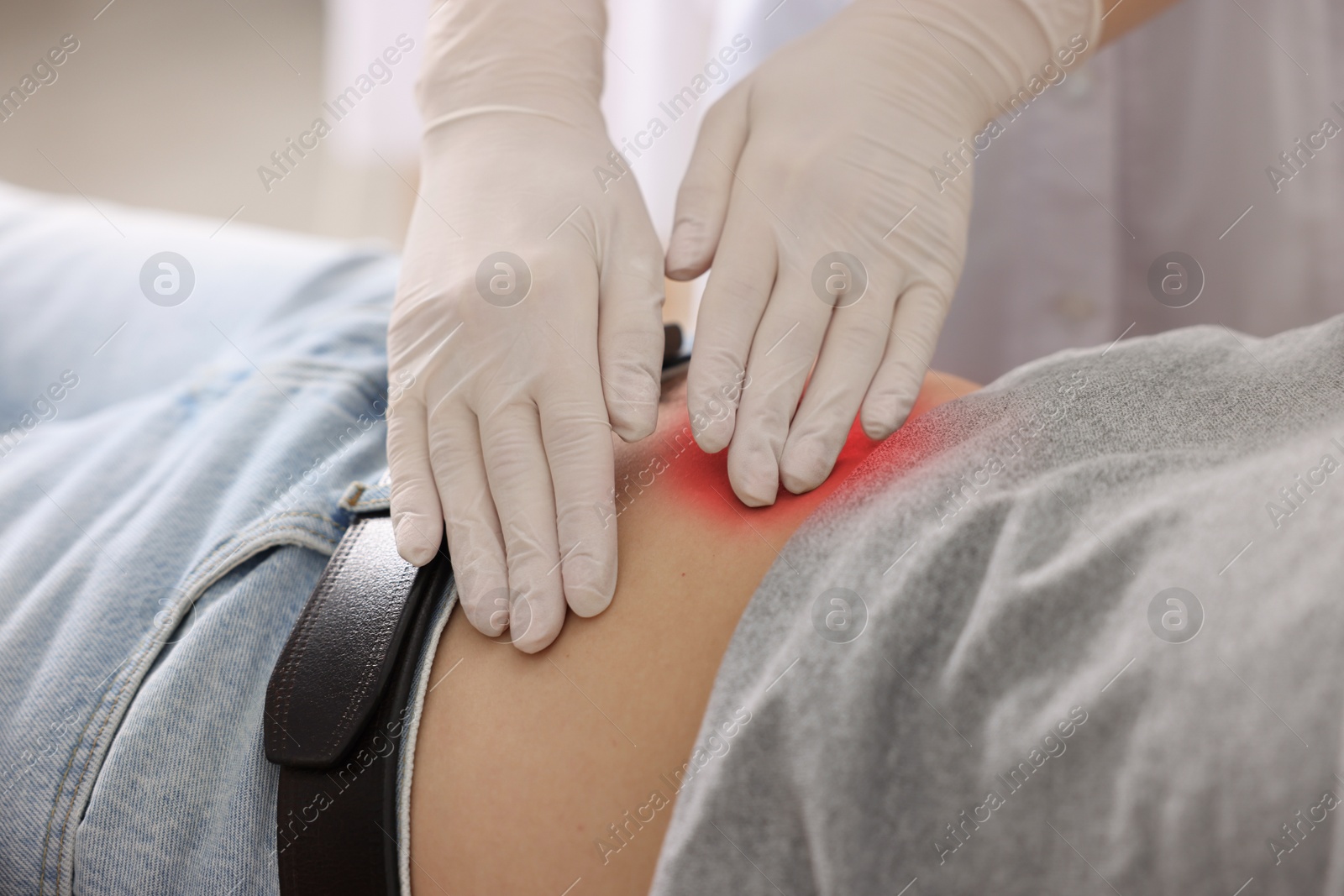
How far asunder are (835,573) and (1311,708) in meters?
0.29

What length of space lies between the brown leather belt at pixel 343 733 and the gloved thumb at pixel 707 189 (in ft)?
1.64

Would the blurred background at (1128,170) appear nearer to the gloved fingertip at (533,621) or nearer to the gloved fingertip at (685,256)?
the gloved fingertip at (685,256)

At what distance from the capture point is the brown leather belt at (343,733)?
2.06ft

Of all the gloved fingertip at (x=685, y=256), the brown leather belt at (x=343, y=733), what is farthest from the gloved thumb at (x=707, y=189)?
the brown leather belt at (x=343, y=733)

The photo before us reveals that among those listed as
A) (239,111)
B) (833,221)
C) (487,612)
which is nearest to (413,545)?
(487,612)

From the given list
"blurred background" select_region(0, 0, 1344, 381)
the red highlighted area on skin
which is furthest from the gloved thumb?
"blurred background" select_region(0, 0, 1344, 381)

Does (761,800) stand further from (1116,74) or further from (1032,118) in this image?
(1116,74)

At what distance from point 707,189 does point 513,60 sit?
0.33m

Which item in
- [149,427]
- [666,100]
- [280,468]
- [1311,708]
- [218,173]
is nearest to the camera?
[1311,708]

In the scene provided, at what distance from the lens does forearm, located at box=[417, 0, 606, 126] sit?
1082mm

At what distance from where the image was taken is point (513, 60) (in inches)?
42.9

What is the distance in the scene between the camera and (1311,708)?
455 millimetres

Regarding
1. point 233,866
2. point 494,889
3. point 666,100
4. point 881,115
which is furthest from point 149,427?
point 666,100

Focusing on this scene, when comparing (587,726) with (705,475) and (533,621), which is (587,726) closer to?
(533,621)
